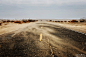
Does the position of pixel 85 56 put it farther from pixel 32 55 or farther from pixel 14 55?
pixel 14 55

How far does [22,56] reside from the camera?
3900 mm

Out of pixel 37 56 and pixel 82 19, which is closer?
pixel 37 56

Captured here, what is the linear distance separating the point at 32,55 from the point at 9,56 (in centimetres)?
98

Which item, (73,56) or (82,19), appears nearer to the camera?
(73,56)

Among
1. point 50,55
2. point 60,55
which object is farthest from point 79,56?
point 50,55

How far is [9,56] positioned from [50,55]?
1770mm

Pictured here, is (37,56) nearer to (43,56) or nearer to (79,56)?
(43,56)

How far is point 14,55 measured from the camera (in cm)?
402

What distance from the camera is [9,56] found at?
391 cm

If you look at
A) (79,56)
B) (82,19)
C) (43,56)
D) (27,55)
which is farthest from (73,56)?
(82,19)

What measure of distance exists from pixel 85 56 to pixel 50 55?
1462mm

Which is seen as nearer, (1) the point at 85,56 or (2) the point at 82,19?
(1) the point at 85,56

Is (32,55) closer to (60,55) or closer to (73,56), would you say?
(60,55)

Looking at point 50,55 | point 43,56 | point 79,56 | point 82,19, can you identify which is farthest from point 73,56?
point 82,19
